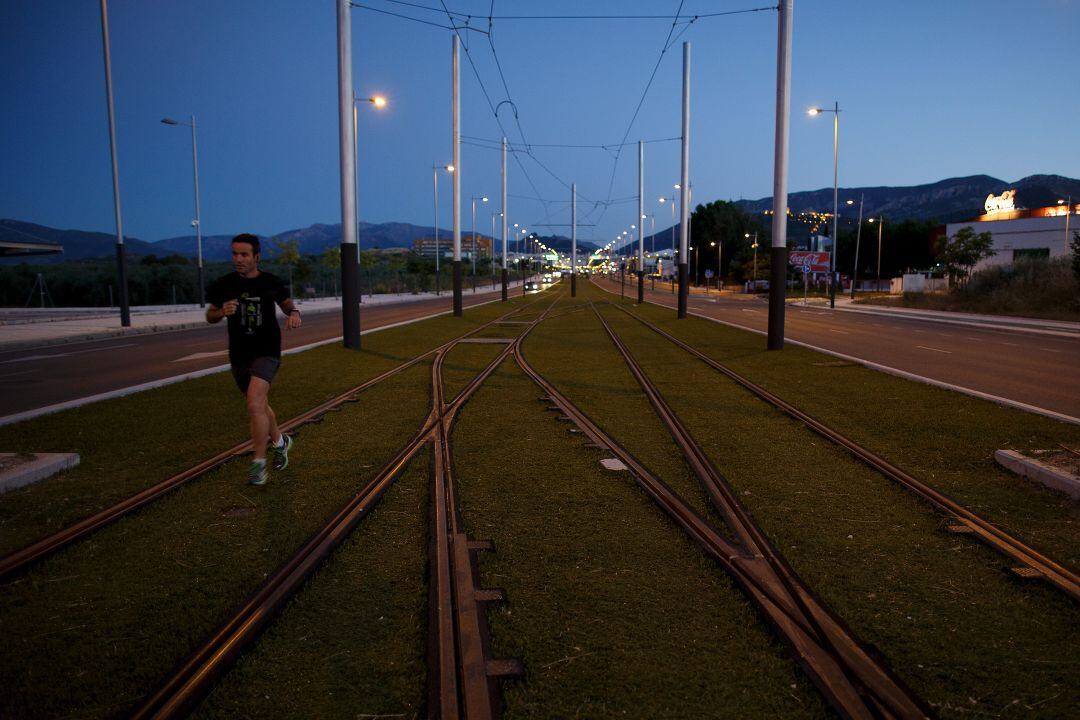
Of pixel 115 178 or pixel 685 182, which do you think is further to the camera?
pixel 685 182

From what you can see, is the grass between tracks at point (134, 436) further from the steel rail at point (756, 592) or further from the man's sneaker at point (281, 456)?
the steel rail at point (756, 592)

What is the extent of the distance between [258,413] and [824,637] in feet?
14.6

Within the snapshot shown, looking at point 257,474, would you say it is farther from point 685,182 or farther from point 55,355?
point 685,182

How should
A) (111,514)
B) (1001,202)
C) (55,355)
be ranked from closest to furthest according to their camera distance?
(111,514)
(55,355)
(1001,202)

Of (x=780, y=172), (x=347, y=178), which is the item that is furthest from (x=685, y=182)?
(x=347, y=178)

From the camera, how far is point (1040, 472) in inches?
235

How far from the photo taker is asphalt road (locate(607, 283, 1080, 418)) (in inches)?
454

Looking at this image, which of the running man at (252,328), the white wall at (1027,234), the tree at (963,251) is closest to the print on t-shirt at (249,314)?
the running man at (252,328)

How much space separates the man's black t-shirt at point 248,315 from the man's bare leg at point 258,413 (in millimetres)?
217

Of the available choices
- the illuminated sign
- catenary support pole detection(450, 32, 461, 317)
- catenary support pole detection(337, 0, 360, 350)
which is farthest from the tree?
catenary support pole detection(337, 0, 360, 350)

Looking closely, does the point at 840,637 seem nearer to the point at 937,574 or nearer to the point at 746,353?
the point at 937,574

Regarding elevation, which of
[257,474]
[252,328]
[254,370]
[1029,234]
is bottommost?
[257,474]

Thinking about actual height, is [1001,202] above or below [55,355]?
above

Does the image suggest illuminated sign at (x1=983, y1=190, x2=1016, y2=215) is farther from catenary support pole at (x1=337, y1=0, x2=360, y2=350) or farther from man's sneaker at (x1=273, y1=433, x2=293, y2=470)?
man's sneaker at (x1=273, y1=433, x2=293, y2=470)
